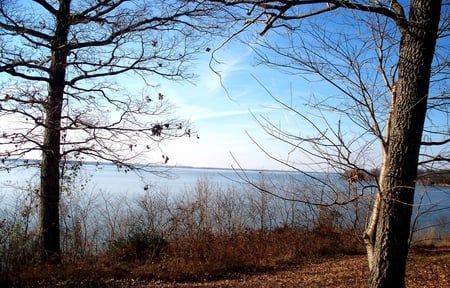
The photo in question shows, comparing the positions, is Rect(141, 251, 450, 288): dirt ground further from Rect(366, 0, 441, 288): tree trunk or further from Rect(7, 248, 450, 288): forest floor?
Rect(366, 0, 441, 288): tree trunk

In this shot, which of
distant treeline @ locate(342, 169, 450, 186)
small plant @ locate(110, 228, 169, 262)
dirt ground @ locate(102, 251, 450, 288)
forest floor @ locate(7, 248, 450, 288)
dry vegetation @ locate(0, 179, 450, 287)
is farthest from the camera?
→ small plant @ locate(110, 228, 169, 262)

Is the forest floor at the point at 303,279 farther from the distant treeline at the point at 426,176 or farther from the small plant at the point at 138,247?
the distant treeline at the point at 426,176

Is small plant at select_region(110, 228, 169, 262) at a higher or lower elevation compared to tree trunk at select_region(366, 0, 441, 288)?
lower

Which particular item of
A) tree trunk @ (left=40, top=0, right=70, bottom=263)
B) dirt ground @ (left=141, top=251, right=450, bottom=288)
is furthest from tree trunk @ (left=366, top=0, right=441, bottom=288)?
tree trunk @ (left=40, top=0, right=70, bottom=263)

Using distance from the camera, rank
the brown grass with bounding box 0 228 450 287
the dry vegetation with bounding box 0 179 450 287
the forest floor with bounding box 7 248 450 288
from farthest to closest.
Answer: the dry vegetation with bounding box 0 179 450 287
the brown grass with bounding box 0 228 450 287
the forest floor with bounding box 7 248 450 288

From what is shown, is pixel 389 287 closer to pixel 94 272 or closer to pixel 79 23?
pixel 94 272

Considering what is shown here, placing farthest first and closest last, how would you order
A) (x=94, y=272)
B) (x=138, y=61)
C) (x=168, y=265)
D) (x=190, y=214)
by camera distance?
(x=190, y=214), (x=138, y=61), (x=168, y=265), (x=94, y=272)

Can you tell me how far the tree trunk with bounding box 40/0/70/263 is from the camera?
8.83m

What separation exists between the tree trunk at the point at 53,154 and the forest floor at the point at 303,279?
1.92 metres

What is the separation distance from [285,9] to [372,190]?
86.9 inches

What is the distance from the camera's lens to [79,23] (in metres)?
8.76

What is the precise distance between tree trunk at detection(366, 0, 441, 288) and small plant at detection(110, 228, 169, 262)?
6.85 m

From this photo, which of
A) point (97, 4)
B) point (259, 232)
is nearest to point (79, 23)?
point (97, 4)

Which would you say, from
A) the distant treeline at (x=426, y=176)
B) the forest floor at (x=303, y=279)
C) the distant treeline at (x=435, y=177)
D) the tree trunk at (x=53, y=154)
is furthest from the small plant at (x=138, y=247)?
the distant treeline at (x=435, y=177)
